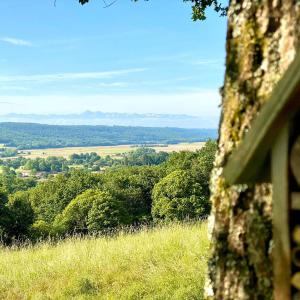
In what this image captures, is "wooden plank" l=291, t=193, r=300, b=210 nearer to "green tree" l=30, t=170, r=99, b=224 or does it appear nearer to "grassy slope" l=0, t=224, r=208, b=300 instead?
"grassy slope" l=0, t=224, r=208, b=300

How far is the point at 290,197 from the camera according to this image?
2064 millimetres

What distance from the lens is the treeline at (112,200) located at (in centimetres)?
3391

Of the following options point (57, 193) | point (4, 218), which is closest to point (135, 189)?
point (57, 193)

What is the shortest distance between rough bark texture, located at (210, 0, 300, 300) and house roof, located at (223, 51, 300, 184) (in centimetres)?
29

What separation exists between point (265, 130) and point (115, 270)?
7.09 metres

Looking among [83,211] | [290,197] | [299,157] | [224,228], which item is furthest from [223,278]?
[83,211]

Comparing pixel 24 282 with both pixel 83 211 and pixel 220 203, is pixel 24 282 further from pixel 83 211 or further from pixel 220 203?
pixel 83 211

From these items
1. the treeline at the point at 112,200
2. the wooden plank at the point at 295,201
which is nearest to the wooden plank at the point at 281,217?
the wooden plank at the point at 295,201

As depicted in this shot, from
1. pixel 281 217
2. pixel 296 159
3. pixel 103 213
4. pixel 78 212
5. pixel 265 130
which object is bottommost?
pixel 78 212

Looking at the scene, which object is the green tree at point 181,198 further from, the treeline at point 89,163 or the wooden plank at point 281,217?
the treeline at point 89,163

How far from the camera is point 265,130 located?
6.52 ft

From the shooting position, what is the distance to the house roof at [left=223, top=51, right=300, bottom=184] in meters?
1.87

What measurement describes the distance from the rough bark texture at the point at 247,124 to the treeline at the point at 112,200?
1127 inches

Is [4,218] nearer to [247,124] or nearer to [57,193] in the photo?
[57,193]
